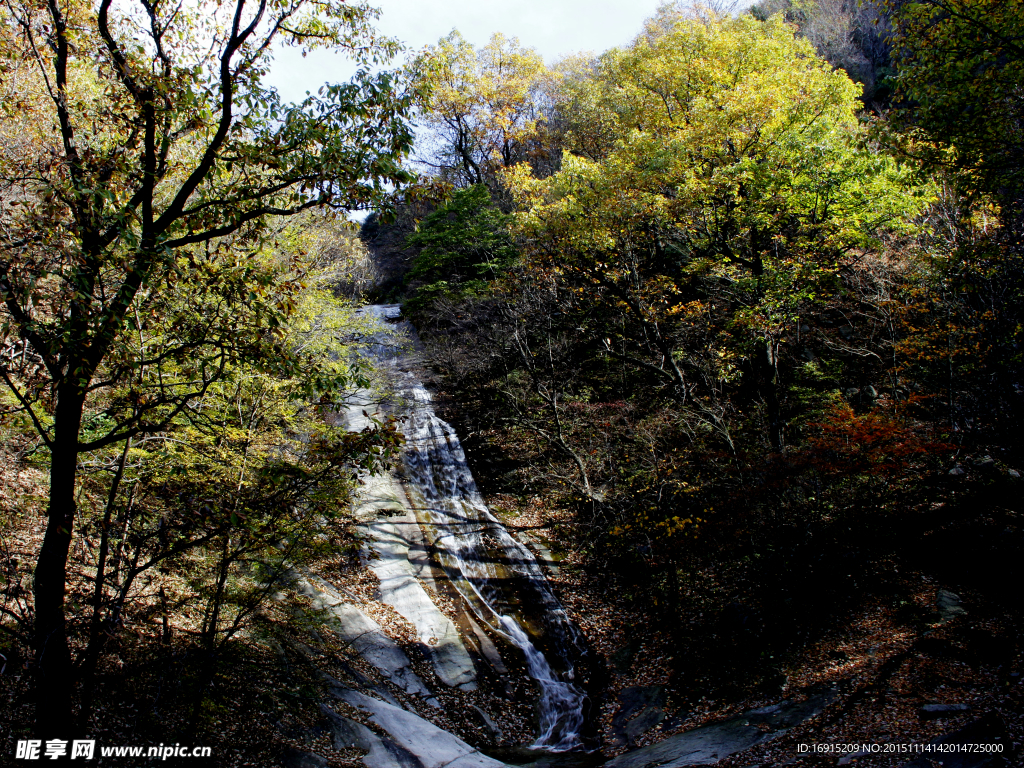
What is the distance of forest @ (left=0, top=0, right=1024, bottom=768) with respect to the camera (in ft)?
14.4

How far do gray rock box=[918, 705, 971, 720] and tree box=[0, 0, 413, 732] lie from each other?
7663 mm

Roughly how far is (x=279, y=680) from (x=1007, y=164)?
12443 millimetres

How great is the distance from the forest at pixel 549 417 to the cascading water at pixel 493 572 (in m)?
0.18

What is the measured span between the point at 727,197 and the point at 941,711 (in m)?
10.8

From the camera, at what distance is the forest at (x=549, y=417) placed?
4.38 metres

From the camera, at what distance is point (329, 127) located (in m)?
4.87

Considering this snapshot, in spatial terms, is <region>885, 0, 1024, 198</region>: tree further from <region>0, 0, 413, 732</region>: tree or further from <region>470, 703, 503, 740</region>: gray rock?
<region>470, 703, 503, 740</region>: gray rock

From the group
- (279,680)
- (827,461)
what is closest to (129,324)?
(279,680)

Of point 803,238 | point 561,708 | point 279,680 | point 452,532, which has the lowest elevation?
point 561,708

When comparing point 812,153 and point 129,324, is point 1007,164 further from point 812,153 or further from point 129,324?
point 129,324

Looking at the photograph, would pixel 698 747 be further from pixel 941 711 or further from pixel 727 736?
pixel 941 711

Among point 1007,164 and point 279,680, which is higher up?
point 1007,164

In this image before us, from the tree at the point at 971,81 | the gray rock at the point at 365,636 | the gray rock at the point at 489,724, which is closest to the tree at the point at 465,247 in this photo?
the gray rock at the point at 365,636

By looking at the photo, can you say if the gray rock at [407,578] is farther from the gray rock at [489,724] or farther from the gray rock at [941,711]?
the gray rock at [941,711]
